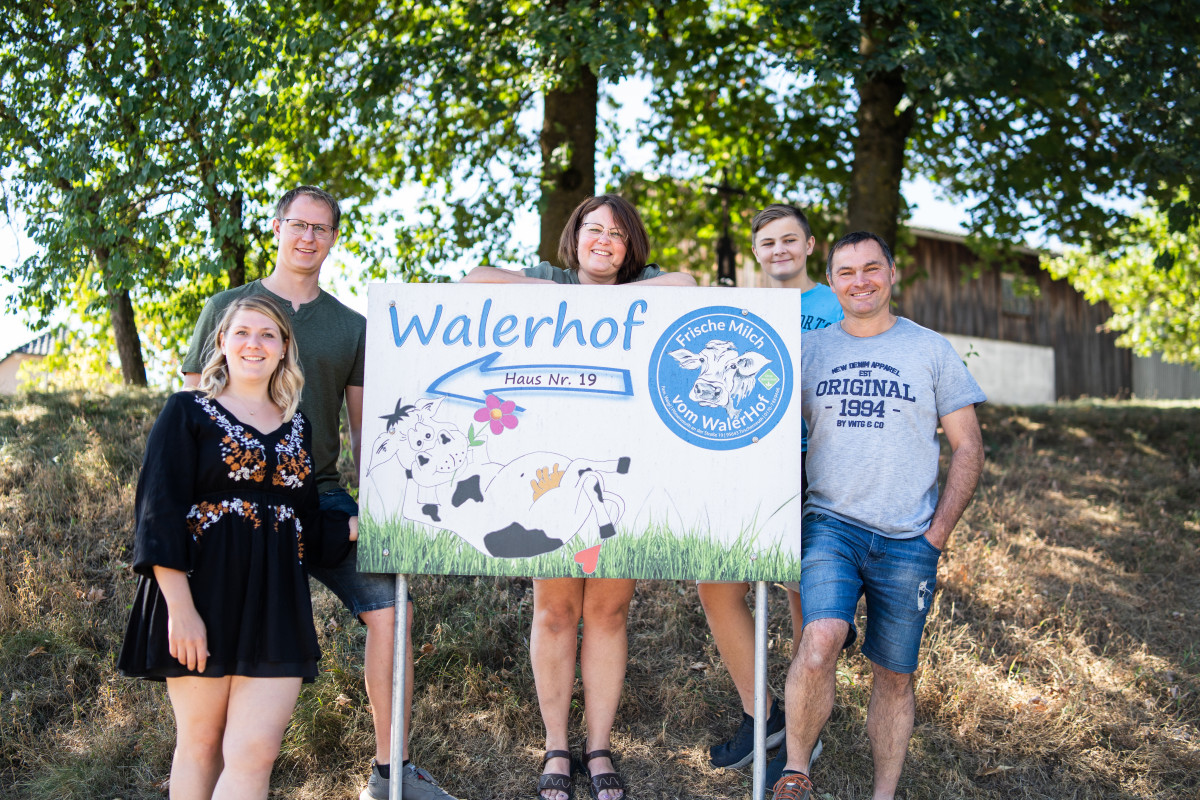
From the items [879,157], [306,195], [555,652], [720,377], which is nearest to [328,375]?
[306,195]

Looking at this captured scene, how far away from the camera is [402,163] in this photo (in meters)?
8.88

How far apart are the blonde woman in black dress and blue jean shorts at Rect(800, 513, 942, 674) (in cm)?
174

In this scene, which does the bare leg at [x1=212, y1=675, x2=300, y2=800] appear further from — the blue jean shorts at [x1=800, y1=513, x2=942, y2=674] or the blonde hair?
the blue jean shorts at [x1=800, y1=513, x2=942, y2=674]

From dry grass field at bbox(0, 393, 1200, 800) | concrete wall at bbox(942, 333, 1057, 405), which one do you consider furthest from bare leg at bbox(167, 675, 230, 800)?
concrete wall at bbox(942, 333, 1057, 405)

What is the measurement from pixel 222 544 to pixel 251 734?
58cm

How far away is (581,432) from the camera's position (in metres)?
3.21

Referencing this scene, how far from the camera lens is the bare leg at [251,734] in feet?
9.03

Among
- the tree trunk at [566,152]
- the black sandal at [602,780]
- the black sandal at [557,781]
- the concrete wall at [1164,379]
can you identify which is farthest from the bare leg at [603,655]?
the concrete wall at [1164,379]

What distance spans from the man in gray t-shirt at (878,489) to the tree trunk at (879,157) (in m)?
5.23

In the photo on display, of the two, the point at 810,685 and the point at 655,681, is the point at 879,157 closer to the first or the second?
the point at 655,681

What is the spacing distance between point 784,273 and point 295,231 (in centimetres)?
199

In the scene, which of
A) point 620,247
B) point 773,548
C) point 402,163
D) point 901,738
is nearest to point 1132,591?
point 901,738

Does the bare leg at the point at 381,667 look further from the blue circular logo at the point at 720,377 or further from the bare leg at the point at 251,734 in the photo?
the blue circular logo at the point at 720,377

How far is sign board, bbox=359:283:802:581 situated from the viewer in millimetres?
3160
